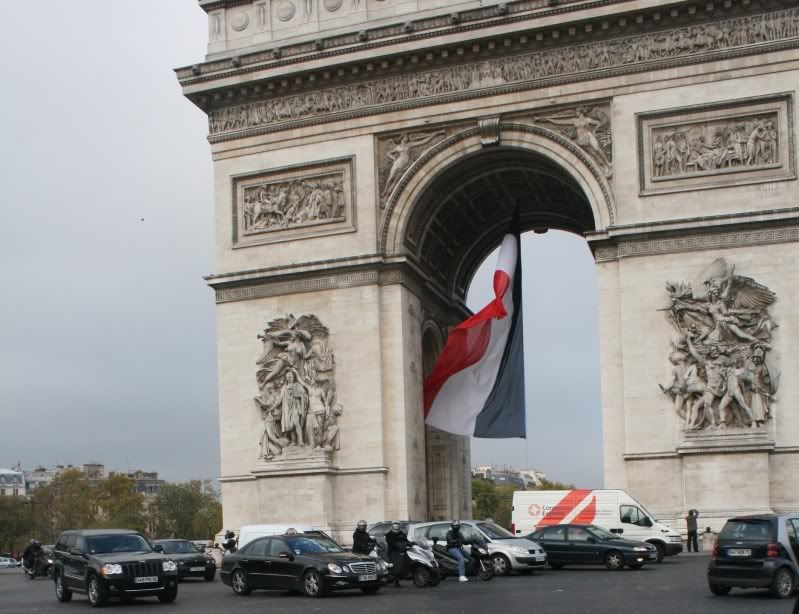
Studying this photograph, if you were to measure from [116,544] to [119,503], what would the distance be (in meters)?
75.9

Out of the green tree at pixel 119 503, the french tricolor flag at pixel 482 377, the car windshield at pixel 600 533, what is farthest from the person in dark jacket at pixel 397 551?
the green tree at pixel 119 503

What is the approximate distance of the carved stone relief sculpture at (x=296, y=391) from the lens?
114 ft

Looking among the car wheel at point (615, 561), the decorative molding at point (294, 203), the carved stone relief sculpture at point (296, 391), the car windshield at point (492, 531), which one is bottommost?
the car wheel at point (615, 561)

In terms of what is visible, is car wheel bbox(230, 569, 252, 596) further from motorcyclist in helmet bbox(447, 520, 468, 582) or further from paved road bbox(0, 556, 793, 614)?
motorcyclist in helmet bbox(447, 520, 468, 582)

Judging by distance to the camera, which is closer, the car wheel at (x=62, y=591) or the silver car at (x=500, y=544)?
the car wheel at (x=62, y=591)

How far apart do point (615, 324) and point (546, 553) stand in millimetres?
6682

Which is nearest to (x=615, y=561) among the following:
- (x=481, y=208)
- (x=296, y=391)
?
(x=296, y=391)

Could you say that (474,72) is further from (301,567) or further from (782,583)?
(782,583)

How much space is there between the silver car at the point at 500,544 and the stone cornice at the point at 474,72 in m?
12.2

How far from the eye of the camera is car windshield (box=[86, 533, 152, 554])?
24.2 metres

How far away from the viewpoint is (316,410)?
34.9 meters

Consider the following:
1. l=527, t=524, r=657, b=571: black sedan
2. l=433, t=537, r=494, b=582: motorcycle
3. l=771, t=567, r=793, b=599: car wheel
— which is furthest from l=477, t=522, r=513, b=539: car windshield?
l=771, t=567, r=793, b=599: car wheel

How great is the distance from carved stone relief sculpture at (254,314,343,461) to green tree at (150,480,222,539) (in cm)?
7654

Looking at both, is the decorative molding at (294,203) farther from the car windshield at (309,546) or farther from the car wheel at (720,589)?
the car wheel at (720,589)
